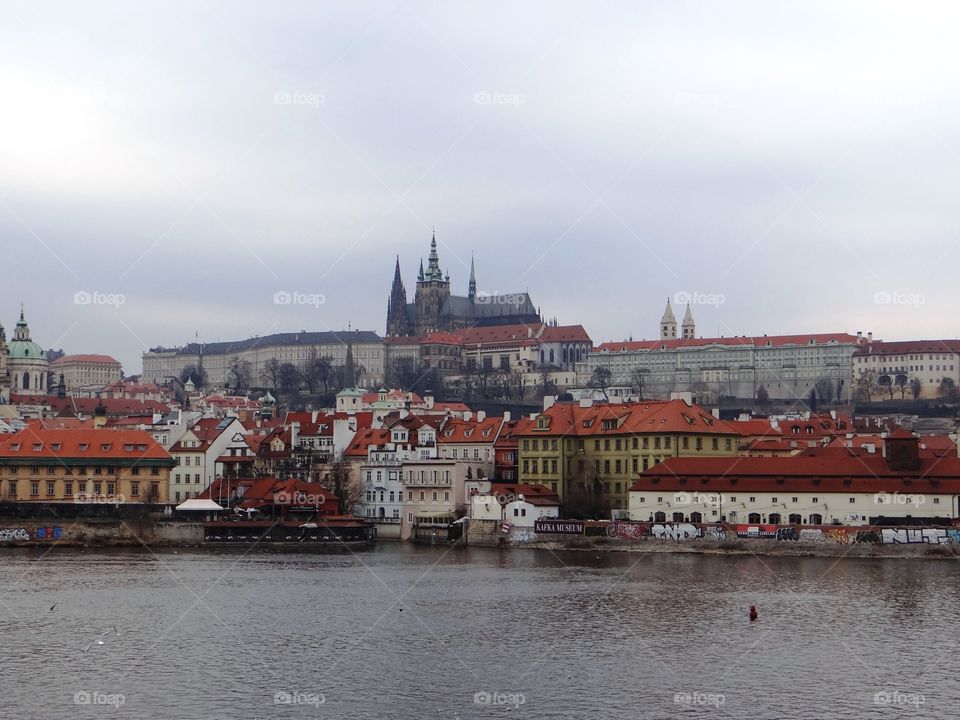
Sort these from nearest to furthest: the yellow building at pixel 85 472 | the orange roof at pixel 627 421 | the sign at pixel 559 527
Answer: the sign at pixel 559 527
the orange roof at pixel 627 421
the yellow building at pixel 85 472

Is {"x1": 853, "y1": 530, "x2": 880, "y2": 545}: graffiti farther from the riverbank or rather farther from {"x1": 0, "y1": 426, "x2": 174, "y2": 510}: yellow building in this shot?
{"x1": 0, "y1": 426, "x2": 174, "y2": 510}: yellow building

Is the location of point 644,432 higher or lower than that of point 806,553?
higher

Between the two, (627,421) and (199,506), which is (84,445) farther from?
(627,421)

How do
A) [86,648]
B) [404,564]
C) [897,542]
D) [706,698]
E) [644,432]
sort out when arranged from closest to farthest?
[706,698] → [86,648] → [404,564] → [897,542] → [644,432]

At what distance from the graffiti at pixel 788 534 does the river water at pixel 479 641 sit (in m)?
6.88

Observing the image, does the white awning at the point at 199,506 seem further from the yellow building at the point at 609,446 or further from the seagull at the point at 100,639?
the seagull at the point at 100,639

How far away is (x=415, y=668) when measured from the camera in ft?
114

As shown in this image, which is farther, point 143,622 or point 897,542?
point 897,542

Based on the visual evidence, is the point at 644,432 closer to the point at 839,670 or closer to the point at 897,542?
the point at 897,542

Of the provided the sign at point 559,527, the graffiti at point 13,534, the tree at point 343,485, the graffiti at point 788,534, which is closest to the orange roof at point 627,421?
the tree at point 343,485

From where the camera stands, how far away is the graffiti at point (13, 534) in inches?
2901

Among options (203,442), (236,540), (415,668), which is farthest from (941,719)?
(203,442)

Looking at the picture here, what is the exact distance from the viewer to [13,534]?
243 ft

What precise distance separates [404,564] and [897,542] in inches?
850
